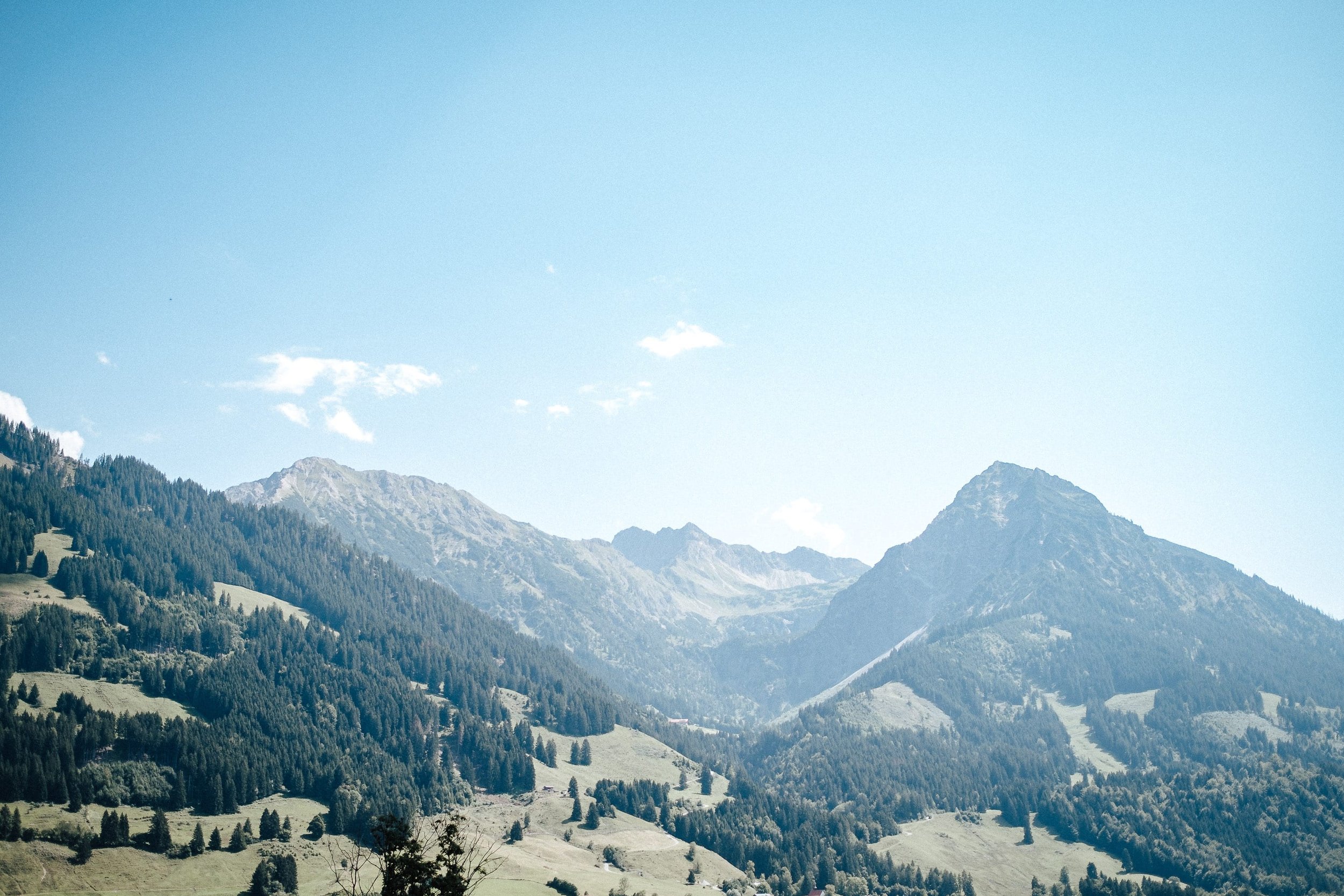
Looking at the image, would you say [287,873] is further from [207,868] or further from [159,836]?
[159,836]

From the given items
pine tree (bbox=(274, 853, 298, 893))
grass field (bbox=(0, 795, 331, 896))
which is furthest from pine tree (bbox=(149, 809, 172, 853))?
pine tree (bbox=(274, 853, 298, 893))

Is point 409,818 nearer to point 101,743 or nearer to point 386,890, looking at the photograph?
point 101,743

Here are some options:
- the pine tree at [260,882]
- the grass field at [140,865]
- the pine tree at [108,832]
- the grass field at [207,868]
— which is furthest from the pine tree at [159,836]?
the pine tree at [260,882]

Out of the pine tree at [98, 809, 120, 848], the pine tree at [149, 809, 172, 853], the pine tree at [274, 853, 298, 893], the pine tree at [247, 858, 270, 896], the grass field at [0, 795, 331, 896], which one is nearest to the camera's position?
the grass field at [0, 795, 331, 896]

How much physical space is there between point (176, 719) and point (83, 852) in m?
62.6

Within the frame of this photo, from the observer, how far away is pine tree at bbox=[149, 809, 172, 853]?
145 metres

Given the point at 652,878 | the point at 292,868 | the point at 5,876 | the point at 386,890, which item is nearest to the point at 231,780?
the point at 292,868

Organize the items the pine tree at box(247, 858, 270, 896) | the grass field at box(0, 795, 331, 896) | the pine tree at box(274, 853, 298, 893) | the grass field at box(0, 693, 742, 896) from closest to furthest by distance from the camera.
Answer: the grass field at box(0, 795, 331, 896) < the grass field at box(0, 693, 742, 896) < the pine tree at box(247, 858, 270, 896) < the pine tree at box(274, 853, 298, 893)

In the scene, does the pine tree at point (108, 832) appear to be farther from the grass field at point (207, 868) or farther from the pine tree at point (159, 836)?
the pine tree at point (159, 836)

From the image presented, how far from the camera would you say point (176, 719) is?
192875mm

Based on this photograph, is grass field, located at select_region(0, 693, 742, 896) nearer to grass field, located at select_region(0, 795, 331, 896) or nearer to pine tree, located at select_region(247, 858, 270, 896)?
grass field, located at select_region(0, 795, 331, 896)

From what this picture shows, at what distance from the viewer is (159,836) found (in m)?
146

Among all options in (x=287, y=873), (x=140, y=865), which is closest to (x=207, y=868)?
(x=140, y=865)

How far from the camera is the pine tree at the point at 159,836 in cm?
14538
